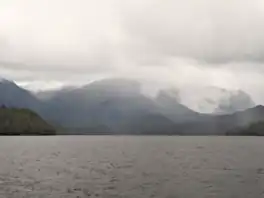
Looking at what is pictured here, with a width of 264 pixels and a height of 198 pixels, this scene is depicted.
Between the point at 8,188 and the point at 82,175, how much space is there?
2186cm

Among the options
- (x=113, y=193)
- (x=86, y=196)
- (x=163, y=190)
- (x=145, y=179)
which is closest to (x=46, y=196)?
(x=86, y=196)

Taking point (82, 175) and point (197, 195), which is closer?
point (197, 195)

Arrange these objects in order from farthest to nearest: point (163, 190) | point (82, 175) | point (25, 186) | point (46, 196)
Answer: point (82, 175) → point (25, 186) → point (163, 190) → point (46, 196)

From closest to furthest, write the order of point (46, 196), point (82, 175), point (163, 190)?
1. point (46, 196)
2. point (163, 190)
3. point (82, 175)

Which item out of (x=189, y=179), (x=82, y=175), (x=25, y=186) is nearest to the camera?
(x=25, y=186)

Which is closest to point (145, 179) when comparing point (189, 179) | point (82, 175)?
point (189, 179)

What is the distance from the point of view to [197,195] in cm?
6219

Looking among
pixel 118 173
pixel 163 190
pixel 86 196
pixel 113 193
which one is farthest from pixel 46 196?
pixel 118 173

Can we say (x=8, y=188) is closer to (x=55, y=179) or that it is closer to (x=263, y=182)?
(x=55, y=179)

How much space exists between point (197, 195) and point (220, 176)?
24.7 meters

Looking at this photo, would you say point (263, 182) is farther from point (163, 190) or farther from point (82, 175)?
point (82, 175)

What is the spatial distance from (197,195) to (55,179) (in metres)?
29.5

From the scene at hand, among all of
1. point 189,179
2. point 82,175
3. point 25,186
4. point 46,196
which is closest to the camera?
point 46,196

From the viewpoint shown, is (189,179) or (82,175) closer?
(189,179)
